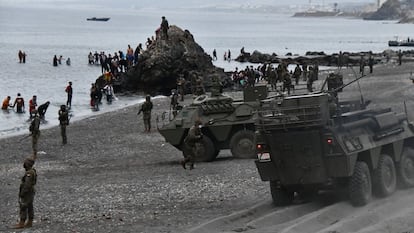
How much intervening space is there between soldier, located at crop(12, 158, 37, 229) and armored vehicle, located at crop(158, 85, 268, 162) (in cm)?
833

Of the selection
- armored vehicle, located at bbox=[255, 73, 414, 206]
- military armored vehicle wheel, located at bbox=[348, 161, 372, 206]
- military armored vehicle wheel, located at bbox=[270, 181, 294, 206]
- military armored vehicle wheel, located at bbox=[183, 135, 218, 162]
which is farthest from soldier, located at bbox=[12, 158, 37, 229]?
military armored vehicle wheel, located at bbox=[183, 135, 218, 162]

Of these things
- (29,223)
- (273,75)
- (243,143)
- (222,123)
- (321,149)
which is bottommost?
(29,223)

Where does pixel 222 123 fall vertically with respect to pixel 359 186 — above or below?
above

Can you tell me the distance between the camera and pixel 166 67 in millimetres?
58250

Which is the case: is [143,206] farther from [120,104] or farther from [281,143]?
[120,104]

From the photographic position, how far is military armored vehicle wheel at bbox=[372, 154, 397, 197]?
17.1 m

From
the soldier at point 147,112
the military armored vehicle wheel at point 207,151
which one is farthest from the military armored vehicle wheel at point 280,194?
the soldier at point 147,112

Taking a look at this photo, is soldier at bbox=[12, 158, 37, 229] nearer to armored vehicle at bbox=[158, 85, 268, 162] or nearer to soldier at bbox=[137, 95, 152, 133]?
armored vehicle at bbox=[158, 85, 268, 162]

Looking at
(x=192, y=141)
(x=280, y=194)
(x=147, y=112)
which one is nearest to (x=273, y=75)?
(x=147, y=112)

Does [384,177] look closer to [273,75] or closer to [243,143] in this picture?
[243,143]

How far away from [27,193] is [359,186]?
6349mm

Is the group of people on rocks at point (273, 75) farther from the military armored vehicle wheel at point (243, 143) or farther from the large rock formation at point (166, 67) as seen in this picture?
the military armored vehicle wheel at point (243, 143)

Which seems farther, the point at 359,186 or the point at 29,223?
the point at 29,223

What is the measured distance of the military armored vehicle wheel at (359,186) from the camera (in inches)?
643
